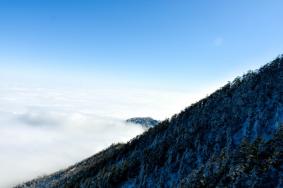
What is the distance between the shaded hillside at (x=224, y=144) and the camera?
88.6 ft

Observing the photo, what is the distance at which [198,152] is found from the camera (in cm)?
4366

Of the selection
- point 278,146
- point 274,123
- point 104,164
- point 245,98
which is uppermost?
point 245,98

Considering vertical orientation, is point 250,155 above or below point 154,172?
above

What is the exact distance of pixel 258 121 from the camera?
38.0 metres

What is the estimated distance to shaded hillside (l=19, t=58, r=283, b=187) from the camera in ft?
88.6

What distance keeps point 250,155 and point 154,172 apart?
2292cm

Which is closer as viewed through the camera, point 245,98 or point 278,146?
point 278,146

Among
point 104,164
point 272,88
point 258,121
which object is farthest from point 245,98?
point 104,164

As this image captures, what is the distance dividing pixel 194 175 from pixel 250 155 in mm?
7851

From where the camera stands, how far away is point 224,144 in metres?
39.8

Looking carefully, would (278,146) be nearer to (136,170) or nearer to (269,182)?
(269,182)

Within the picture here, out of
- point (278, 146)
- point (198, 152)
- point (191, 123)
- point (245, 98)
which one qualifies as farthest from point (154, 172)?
point (278, 146)

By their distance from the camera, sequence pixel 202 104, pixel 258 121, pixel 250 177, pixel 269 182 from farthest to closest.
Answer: pixel 202 104 < pixel 258 121 < pixel 250 177 < pixel 269 182

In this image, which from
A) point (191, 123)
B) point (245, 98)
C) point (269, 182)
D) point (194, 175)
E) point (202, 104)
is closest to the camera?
point (269, 182)
